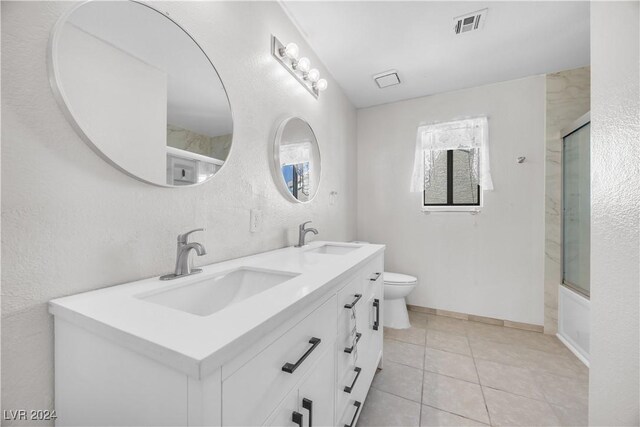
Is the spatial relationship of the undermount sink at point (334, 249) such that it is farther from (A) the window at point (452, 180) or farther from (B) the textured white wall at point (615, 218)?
(A) the window at point (452, 180)

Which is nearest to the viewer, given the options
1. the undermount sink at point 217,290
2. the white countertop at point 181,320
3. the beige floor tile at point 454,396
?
the white countertop at point 181,320

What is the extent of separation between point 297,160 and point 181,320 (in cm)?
133

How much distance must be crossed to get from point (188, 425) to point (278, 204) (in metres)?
1.19

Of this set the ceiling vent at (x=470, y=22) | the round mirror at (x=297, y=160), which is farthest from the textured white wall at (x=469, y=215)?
the round mirror at (x=297, y=160)

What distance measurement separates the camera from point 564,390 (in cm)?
156

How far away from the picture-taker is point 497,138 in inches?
96.7

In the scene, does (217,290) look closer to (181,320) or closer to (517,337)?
(181,320)

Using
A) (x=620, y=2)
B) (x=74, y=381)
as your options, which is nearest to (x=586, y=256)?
(x=620, y=2)

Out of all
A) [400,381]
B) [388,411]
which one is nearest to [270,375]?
[388,411]

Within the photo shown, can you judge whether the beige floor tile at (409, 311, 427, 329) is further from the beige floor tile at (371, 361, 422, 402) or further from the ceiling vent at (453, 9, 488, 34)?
the ceiling vent at (453, 9, 488, 34)

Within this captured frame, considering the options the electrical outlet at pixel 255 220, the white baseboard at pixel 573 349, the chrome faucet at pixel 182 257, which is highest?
the electrical outlet at pixel 255 220

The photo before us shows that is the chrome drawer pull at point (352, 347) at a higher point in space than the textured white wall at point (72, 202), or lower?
lower

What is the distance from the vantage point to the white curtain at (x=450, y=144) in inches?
97.9

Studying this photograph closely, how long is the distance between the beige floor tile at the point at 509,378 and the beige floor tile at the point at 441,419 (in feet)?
1.30
